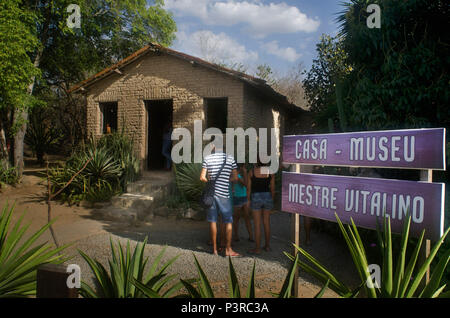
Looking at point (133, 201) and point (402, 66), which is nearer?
point (402, 66)

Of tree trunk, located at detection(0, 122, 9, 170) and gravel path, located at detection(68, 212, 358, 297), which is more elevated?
tree trunk, located at detection(0, 122, 9, 170)

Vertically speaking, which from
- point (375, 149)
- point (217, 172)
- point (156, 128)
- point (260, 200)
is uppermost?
point (156, 128)

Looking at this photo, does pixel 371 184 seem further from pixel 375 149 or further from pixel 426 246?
pixel 426 246

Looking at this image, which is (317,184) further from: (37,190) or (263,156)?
(37,190)

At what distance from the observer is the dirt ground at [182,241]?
13.9ft

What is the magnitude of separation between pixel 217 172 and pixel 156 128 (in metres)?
8.80

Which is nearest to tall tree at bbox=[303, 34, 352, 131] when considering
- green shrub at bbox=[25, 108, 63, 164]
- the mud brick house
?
the mud brick house

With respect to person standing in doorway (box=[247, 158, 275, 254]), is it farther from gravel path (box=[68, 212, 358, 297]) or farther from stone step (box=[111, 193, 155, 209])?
stone step (box=[111, 193, 155, 209])

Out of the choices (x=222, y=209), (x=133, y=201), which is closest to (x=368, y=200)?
(x=222, y=209)

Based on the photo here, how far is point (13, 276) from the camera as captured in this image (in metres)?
2.51

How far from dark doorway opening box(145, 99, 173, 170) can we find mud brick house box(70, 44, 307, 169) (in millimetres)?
234

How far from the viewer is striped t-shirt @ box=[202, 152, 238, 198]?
5.00 meters

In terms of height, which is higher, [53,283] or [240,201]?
[53,283]

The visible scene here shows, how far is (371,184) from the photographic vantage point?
2.78 metres
